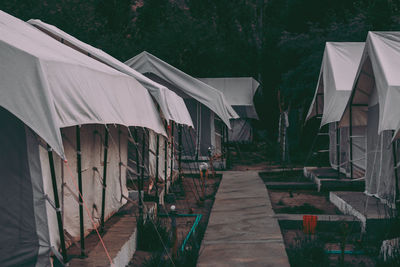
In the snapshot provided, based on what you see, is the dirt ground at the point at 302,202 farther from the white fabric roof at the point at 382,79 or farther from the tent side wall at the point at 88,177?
the tent side wall at the point at 88,177

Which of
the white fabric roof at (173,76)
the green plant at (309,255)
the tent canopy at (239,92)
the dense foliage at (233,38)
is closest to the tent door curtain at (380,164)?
the green plant at (309,255)

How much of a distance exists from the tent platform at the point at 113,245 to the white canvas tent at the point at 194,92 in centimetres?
775

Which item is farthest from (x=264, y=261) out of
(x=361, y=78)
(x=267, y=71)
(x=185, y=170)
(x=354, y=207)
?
(x=267, y=71)

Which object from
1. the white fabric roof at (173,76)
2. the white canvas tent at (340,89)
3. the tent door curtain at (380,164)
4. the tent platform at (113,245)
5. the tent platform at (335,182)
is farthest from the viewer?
the white fabric roof at (173,76)

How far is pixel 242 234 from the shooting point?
307 inches

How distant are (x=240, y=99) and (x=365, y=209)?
1759 centimetres

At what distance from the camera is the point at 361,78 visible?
10.5 metres

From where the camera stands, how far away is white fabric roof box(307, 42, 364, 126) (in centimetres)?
1295

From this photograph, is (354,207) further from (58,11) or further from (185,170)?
(58,11)

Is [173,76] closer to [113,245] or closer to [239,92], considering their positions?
[113,245]

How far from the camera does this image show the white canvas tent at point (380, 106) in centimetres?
766

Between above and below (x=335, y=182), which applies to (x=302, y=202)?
below

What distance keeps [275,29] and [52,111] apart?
34130mm

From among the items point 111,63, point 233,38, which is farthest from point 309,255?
point 233,38
